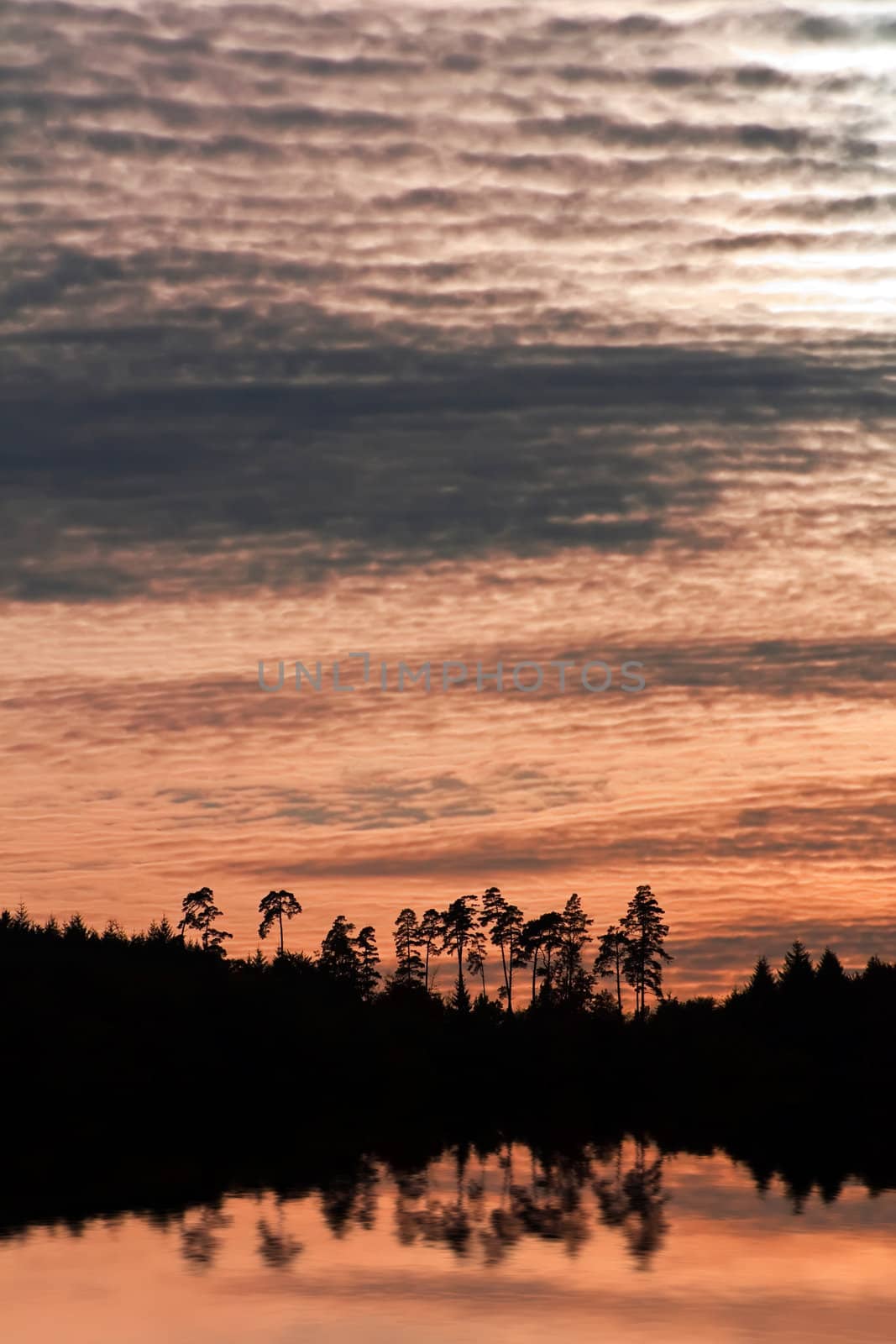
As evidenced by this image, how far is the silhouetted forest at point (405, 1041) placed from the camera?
254 ft

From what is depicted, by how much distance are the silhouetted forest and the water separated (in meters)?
25.7

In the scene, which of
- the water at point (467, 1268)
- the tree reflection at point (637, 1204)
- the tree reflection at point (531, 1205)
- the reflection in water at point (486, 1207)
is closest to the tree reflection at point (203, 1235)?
the reflection in water at point (486, 1207)

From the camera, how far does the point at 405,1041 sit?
346 feet

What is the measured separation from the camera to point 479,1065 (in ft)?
A: 349

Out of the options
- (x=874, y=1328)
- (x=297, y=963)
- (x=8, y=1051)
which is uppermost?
(x=297, y=963)

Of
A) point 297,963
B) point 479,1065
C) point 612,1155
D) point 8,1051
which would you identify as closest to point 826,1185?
point 612,1155

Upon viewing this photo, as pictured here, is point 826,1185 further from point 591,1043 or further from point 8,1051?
point 591,1043

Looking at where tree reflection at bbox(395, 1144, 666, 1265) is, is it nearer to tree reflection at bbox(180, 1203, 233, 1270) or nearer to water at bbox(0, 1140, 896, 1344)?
water at bbox(0, 1140, 896, 1344)

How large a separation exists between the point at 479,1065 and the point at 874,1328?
76145mm

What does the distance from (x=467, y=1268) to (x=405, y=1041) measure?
228ft

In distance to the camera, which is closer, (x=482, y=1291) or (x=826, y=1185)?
(x=482, y=1291)

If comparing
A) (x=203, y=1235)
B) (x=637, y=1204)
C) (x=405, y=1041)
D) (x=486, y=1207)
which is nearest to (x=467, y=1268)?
(x=203, y=1235)

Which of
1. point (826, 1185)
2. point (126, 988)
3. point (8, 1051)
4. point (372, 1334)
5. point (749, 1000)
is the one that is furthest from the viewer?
point (749, 1000)

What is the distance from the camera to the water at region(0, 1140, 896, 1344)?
30.5 m
